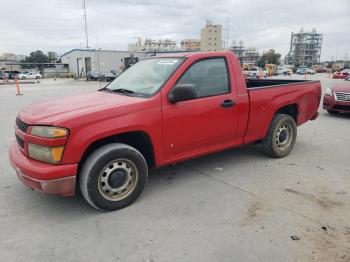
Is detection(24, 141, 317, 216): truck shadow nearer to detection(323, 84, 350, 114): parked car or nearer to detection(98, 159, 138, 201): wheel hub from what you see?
detection(98, 159, 138, 201): wheel hub

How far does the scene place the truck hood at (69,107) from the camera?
330cm

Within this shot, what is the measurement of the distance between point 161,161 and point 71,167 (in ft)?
3.75

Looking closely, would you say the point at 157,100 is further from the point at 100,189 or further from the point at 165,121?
the point at 100,189

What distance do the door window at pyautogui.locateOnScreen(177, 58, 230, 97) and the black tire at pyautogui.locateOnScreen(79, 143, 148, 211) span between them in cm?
117

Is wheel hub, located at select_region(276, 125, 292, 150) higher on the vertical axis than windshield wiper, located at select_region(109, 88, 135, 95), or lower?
lower

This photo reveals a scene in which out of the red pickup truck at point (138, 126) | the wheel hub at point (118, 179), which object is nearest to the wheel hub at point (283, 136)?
the red pickup truck at point (138, 126)

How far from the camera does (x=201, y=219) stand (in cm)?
337

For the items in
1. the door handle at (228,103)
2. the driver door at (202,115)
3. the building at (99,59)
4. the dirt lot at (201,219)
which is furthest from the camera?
the building at (99,59)

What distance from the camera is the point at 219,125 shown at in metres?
4.34

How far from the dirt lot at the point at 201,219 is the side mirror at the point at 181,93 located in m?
1.24

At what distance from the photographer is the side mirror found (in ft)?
12.1

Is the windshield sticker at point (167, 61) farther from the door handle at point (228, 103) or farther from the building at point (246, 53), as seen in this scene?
the building at point (246, 53)

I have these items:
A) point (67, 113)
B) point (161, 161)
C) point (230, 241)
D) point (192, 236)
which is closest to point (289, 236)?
point (230, 241)

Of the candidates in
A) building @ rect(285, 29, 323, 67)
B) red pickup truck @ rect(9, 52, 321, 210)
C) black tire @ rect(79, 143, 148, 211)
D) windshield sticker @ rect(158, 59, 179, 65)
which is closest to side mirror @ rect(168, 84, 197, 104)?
red pickup truck @ rect(9, 52, 321, 210)
